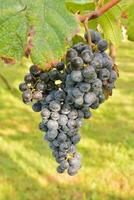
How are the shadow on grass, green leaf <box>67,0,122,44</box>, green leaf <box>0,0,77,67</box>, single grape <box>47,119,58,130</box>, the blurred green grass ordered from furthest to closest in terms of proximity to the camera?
the blurred green grass → the shadow on grass → green leaf <box>67,0,122,44</box> → single grape <box>47,119,58,130</box> → green leaf <box>0,0,77,67</box>

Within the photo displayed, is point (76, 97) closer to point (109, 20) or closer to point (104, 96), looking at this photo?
point (104, 96)

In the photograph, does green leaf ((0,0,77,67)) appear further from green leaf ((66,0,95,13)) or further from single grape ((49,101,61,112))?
green leaf ((66,0,95,13))

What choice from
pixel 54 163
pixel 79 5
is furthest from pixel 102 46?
pixel 54 163

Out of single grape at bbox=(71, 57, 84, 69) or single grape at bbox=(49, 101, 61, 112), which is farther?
single grape at bbox=(49, 101, 61, 112)

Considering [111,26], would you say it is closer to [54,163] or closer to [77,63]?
[77,63]

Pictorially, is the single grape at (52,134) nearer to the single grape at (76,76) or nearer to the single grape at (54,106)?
the single grape at (54,106)

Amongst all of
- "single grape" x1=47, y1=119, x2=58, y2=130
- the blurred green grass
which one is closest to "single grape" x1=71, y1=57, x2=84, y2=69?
"single grape" x1=47, y1=119, x2=58, y2=130

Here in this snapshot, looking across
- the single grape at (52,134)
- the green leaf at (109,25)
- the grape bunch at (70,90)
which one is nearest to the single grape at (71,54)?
the grape bunch at (70,90)
